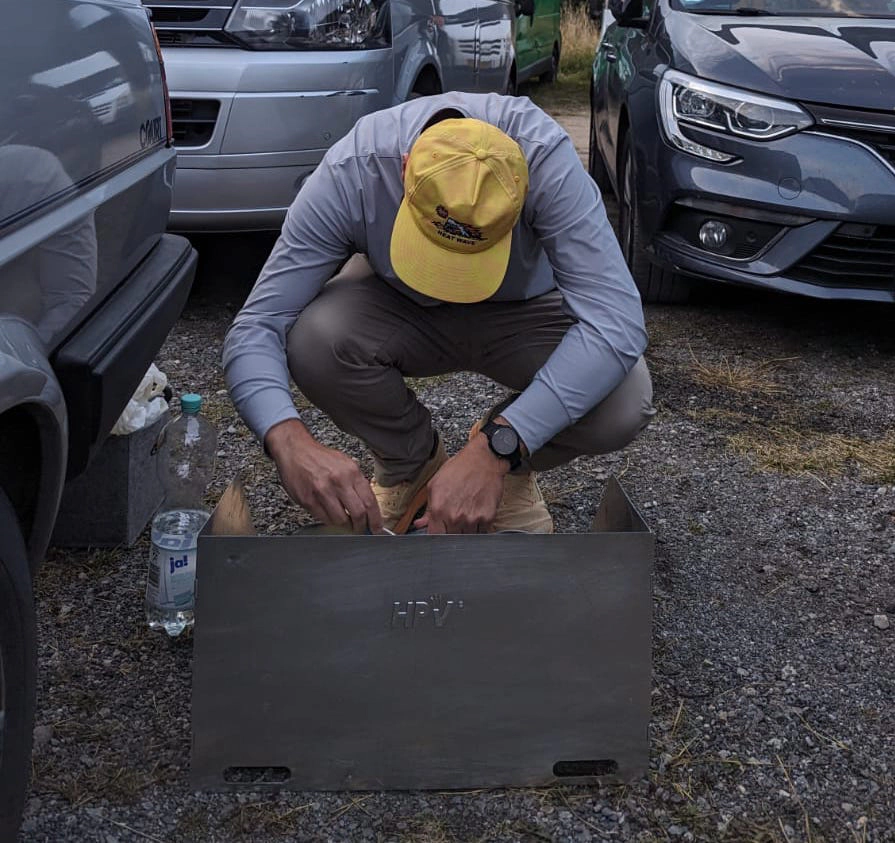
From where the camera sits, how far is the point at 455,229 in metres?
2.07

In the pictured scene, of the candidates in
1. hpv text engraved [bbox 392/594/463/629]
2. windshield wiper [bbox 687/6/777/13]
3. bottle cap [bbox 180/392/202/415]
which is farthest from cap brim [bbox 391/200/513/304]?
windshield wiper [bbox 687/6/777/13]

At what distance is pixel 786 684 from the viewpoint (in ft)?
7.84

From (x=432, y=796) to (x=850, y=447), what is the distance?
2016 millimetres

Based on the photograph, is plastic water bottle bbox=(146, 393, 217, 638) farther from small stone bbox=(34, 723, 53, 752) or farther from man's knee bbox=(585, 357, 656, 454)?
man's knee bbox=(585, 357, 656, 454)

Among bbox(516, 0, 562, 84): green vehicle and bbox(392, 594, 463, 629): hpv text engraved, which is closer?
bbox(392, 594, 463, 629): hpv text engraved

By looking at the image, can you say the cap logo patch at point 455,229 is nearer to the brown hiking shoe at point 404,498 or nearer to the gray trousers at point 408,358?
the gray trousers at point 408,358

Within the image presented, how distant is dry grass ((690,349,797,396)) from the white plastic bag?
1.92m

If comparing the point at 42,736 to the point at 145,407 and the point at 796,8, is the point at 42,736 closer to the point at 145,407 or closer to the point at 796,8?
the point at 145,407

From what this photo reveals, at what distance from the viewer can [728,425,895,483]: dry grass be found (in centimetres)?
341

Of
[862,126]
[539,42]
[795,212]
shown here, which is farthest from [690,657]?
[539,42]

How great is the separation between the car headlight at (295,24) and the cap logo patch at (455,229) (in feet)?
7.69

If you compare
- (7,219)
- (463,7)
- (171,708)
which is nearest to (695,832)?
(171,708)

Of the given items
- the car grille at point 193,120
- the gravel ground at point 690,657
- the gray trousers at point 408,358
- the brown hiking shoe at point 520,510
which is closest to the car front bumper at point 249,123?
the car grille at point 193,120

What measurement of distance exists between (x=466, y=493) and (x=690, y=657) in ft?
2.25
